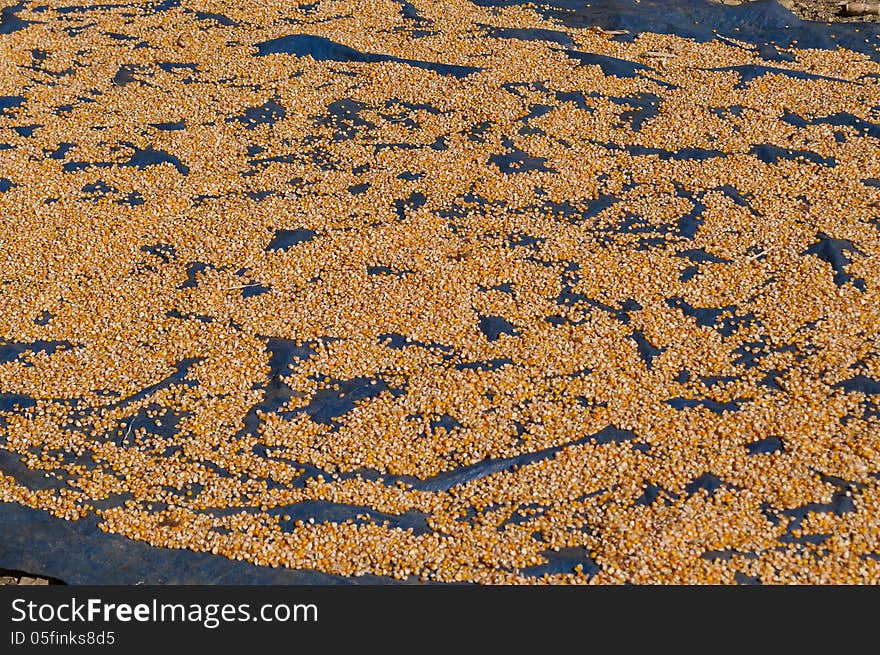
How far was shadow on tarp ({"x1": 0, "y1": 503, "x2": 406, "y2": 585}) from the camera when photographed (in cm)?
356

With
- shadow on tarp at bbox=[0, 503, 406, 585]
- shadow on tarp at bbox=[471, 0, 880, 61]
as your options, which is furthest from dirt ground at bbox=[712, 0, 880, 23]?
shadow on tarp at bbox=[0, 503, 406, 585]

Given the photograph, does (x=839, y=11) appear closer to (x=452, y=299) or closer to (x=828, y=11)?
(x=828, y=11)

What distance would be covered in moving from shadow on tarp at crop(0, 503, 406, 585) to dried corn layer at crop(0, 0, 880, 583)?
0.07 meters

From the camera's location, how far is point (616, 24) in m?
8.18

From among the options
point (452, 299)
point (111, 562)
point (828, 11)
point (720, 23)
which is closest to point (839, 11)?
point (828, 11)

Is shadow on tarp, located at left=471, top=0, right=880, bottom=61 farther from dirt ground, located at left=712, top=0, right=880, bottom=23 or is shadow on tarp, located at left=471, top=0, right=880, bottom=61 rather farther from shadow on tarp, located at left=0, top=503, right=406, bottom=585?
shadow on tarp, located at left=0, top=503, right=406, bottom=585

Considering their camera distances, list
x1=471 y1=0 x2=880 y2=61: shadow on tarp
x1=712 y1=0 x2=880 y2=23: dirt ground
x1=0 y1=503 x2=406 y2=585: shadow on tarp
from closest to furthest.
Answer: x1=0 y1=503 x2=406 y2=585: shadow on tarp, x1=471 y1=0 x2=880 y2=61: shadow on tarp, x1=712 y1=0 x2=880 y2=23: dirt ground

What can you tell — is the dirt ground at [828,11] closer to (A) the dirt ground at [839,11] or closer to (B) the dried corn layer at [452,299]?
(A) the dirt ground at [839,11]

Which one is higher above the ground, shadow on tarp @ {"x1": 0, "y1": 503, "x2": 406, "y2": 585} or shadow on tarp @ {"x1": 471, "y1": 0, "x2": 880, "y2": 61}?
shadow on tarp @ {"x1": 471, "y1": 0, "x2": 880, "y2": 61}

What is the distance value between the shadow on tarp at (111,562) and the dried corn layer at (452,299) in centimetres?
7

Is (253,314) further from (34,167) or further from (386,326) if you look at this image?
(34,167)

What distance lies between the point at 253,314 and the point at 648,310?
250cm

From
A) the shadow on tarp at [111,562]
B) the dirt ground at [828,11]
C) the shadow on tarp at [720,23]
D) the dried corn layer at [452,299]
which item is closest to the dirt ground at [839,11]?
the dirt ground at [828,11]
